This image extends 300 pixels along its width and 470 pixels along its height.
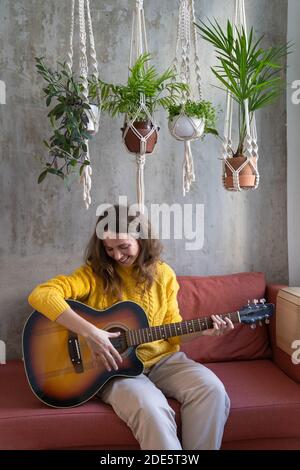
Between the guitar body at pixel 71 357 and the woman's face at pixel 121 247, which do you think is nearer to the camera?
the guitar body at pixel 71 357

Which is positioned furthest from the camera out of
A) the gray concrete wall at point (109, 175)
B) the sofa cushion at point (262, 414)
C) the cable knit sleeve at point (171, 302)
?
the gray concrete wall at point (109, 175)

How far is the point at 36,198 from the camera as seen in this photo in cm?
257

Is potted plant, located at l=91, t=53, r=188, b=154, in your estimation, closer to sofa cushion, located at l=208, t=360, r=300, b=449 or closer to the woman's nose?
the woman's nose

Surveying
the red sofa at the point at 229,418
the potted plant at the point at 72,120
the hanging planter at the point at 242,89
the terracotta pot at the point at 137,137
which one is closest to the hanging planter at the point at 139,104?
the terracotta pot at the point at 137,137

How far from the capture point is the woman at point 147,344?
1799 millimetres

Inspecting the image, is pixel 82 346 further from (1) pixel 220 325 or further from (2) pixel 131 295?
(1) pixel 220 325

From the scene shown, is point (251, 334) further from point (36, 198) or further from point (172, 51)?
point (172, 51)

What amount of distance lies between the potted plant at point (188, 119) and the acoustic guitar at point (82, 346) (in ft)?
2.62

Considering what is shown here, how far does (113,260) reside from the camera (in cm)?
213

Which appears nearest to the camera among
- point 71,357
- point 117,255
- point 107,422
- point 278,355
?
point 107,422

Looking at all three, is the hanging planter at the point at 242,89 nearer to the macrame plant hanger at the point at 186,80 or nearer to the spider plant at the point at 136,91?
the macrame plant hanger at the point at 186,80

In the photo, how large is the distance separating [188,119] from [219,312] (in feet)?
2.97

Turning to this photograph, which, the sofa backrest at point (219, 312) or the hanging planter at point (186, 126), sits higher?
the hanging planter at point (186, 126)

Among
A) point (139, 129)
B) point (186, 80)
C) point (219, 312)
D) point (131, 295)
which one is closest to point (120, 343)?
point (131, 295)
